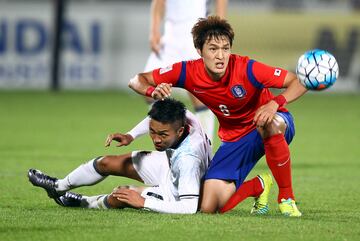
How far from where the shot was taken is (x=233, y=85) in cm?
734

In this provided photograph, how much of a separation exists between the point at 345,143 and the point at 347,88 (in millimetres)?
8652

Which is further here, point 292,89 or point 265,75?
point 265,75

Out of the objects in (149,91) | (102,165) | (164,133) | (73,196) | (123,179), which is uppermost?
(149,91)

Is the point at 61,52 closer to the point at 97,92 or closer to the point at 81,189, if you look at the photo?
the point at 97,92

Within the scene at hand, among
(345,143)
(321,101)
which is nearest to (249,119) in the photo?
(345,143)

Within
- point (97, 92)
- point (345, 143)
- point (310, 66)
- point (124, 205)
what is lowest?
point (97, 92)

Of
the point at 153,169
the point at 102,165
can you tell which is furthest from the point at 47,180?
the point at 153,169

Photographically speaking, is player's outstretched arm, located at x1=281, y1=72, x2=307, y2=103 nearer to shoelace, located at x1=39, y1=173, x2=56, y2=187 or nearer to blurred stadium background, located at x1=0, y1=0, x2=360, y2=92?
shoelace, located at x1=39, y1=173, x2=56, y2=187

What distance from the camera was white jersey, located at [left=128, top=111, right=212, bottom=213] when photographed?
7055 millimetres

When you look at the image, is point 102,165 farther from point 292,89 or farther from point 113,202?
point 292,89

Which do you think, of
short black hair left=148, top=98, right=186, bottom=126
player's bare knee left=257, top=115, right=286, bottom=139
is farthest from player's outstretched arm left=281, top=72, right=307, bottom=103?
short black hair left=148, top=98, right=186, bottom=126

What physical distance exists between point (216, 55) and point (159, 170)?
0.92m

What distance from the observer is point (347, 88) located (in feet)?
71.8

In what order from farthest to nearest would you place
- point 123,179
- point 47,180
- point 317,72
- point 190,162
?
point 123,179, point 47,180, point 190,162, point 317,72
